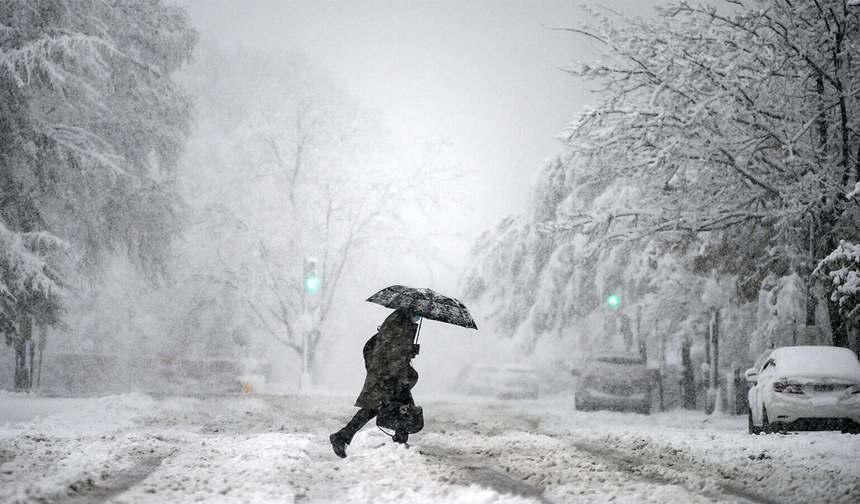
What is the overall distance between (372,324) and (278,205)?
46.0 ft

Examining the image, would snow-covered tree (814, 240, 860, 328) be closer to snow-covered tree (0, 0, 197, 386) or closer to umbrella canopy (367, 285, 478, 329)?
umbrella canopy (367, 285, 478, 329)

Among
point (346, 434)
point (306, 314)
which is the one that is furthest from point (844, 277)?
point (306, 314)

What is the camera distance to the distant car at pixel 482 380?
28.6 m

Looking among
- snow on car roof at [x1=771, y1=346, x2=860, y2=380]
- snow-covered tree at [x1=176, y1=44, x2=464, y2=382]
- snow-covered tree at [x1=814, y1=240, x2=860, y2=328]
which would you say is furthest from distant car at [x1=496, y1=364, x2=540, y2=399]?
snow-covered tree at [x1=814, y1=240, x2=860, y2=328]

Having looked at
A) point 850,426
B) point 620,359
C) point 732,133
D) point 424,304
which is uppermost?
point 732,133

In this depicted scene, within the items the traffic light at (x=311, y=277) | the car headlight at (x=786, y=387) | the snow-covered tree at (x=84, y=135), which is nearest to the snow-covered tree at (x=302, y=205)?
the traffic light at (x=311, y=277)

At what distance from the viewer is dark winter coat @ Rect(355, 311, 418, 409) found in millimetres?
9391

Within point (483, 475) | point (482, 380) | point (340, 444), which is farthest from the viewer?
point (482, 380)

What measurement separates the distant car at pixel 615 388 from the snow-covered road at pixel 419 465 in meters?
6.22

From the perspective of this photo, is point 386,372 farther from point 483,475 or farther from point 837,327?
point 837,327

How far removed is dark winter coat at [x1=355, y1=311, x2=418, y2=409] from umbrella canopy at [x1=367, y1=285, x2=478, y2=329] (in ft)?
0.49

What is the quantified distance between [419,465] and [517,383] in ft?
65.3

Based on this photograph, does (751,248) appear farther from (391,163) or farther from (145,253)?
(391,163)

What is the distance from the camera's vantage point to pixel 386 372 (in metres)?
9.40
